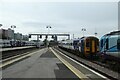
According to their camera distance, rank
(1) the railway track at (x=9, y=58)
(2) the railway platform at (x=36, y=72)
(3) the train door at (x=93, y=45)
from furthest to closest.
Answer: (3) the train door at (x=93, y=45) → (1) the railway track at (x=9, y=58) → (2) the railway platform at (x=36, y=72)

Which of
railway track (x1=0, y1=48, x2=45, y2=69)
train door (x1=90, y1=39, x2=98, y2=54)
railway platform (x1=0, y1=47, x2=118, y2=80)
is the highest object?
train door (x1=90, y1=39, x2=98, y2=54)

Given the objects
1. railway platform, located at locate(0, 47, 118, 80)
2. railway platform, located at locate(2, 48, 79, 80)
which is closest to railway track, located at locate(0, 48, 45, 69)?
railway platform, located at locate(2, 48, 79, 80)

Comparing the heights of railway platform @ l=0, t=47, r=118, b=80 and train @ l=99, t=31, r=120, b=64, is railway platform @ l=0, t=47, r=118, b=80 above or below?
below

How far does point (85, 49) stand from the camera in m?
39.3

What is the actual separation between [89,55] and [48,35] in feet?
339

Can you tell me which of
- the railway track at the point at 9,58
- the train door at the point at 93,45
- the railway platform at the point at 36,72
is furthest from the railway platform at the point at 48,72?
the train door at the point at 93,45

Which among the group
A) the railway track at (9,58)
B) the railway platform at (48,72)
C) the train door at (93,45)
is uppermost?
the train door at (93,45)

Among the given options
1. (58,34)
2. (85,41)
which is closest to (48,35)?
(58,34)

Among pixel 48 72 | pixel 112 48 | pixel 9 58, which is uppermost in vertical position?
pixel 112 48

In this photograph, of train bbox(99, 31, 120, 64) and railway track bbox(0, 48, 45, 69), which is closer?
train bbox(99, 31, 120, 64)

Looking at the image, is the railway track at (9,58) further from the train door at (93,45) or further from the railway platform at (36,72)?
the train door at (93,45)

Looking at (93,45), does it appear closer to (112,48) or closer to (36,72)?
(112,48)

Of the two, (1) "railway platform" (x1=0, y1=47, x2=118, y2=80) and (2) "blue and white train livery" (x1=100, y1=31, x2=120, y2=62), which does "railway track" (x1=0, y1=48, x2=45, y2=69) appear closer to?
(1) "railway platform" (x1=0, y1=47, x2=118, y2=80)

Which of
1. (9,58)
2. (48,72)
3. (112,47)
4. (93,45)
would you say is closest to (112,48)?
(112,47)
